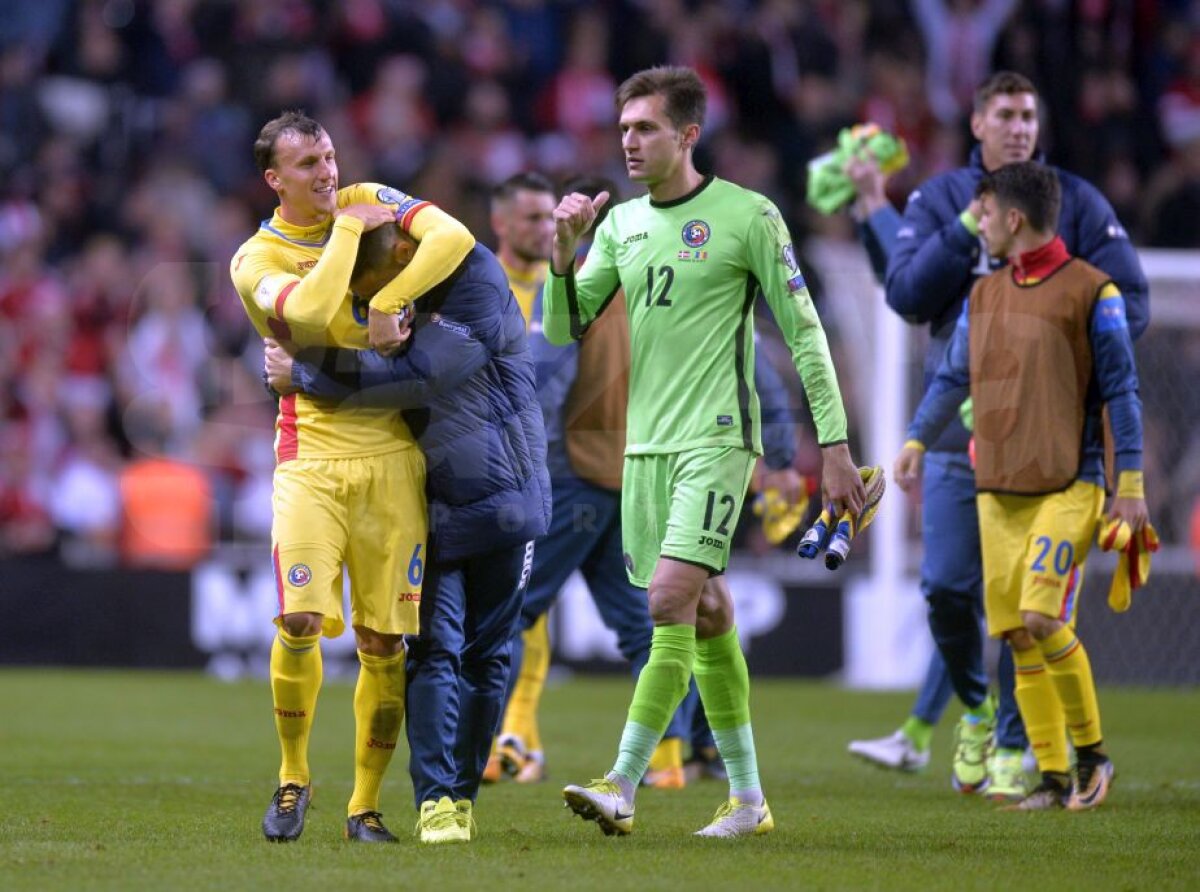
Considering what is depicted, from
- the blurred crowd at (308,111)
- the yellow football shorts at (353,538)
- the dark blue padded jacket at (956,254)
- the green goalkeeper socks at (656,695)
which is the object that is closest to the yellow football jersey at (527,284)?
the dark blue padded jacket at (956,254)

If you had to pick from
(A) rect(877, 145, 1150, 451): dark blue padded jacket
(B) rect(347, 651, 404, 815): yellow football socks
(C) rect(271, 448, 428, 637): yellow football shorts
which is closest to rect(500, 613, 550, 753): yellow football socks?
(A) rect(877, 145, 1150, 451): dark blue padded jacket

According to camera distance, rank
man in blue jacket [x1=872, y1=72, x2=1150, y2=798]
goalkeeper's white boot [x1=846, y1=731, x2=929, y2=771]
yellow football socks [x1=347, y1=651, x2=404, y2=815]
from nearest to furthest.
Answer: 1. yellow football socks [x1=347, y1=651, x2=404, y2=815]
2. man in blue jacket [x1=872, y1=72, x2=1150, y2=798]
3. goalkeeper's white boot [x1=846, y1=731, x2=929, y2=771]

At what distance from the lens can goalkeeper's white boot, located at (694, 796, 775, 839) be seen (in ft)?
19.0

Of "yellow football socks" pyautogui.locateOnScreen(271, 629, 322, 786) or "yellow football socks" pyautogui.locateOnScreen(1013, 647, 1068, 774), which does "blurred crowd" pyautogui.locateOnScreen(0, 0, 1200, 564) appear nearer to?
"yellow football socks" pyautogui.locateOnScreen(1013, 647, 1068, 774)

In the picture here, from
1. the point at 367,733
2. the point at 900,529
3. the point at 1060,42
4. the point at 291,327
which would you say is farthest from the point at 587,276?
the point at 1060,42

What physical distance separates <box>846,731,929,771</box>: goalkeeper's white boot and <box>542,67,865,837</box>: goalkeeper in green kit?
222 centimetres

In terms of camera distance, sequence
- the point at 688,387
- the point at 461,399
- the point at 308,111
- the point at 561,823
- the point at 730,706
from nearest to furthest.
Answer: the point at 461,399 → the point at 688,387 → the point at 730,706 → the point at 561,823 → the point at 308,111

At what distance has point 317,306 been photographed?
Result: 17.4ft

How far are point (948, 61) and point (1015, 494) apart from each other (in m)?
11.3

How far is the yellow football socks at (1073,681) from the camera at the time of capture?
260 inches

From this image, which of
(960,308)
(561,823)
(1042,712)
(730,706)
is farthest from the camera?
(960,308)

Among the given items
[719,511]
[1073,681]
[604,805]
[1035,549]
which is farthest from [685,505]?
[1073,681]

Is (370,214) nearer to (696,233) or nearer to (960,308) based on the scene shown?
(696,233)

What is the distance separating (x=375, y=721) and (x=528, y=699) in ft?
8.54
